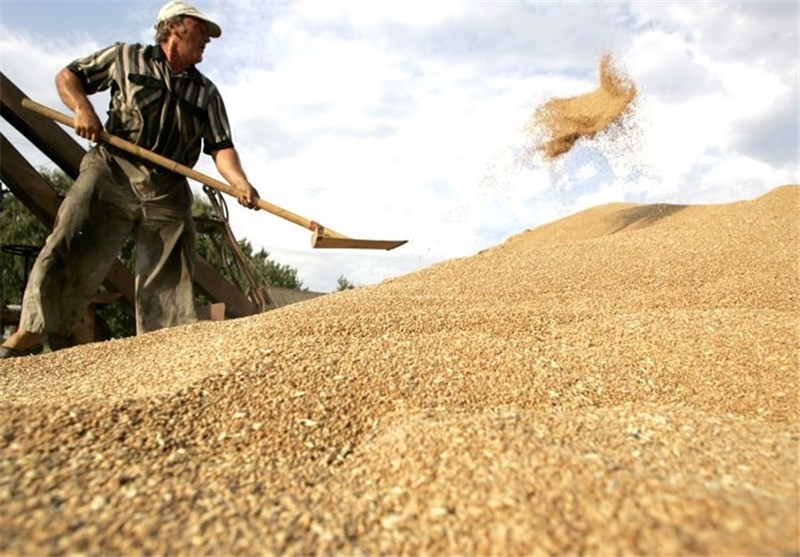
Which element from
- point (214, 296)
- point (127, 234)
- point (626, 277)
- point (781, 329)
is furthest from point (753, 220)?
point (127, 234)

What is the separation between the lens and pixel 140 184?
3426 mm

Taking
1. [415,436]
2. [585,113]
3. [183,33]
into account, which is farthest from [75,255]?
[585,113]

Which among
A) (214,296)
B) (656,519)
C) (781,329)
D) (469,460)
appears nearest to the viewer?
(656,519)

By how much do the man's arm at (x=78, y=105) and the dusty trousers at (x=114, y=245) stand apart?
6.2 inches

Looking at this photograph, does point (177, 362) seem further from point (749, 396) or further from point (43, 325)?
point (749, 396)

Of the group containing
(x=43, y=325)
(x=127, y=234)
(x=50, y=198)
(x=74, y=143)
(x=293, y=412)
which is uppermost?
(x=74, y=143)

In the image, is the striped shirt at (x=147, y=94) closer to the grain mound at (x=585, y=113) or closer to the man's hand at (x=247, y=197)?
the man's hand at (x=247, y=197)

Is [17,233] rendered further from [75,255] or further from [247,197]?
[247,197]

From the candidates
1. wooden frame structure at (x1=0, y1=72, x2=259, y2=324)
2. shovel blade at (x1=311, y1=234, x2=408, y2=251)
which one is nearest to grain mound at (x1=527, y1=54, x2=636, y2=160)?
shovel blade at (x1=311, y1=234, x2=408, y2=251)

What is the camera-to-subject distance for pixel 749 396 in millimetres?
1988

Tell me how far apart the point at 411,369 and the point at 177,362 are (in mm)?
843

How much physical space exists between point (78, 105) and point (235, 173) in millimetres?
821

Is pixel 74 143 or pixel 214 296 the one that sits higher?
pixel 74 143

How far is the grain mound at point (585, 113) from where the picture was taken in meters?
6.53
